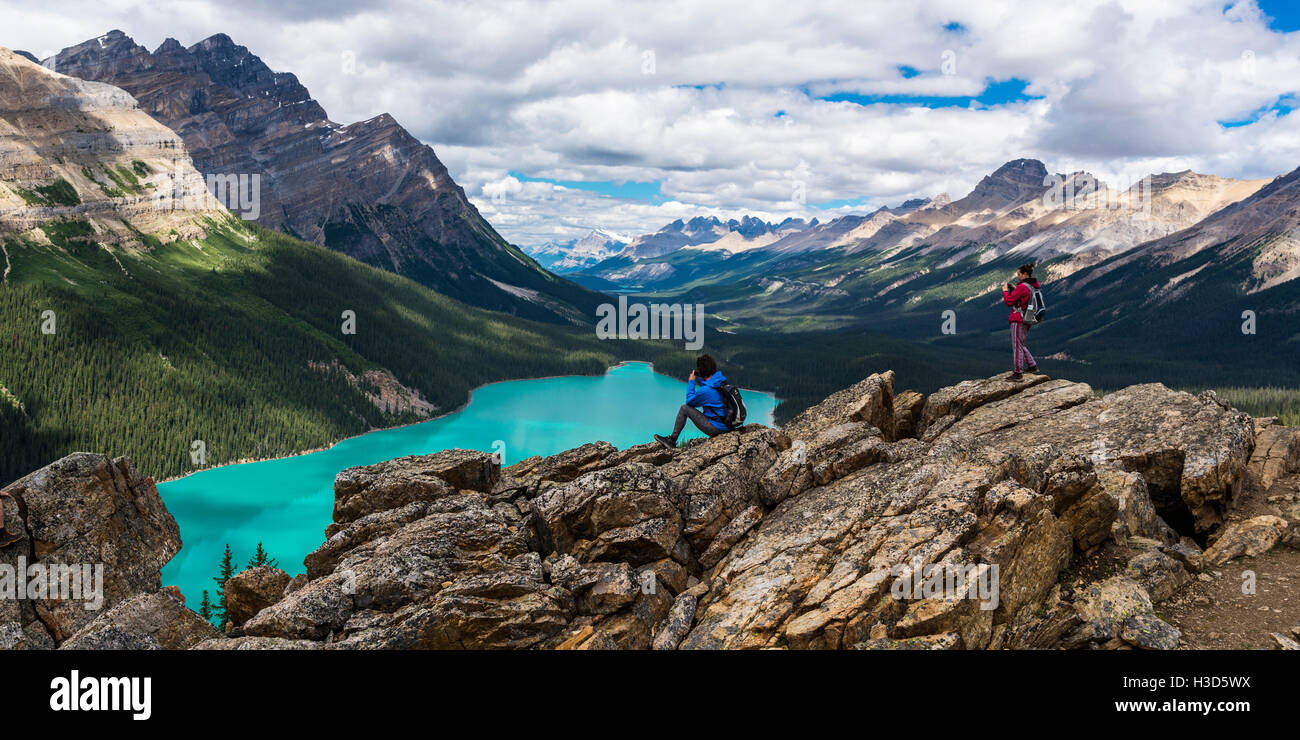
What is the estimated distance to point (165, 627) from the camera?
65.0 feet

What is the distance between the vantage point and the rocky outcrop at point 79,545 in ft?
73.0

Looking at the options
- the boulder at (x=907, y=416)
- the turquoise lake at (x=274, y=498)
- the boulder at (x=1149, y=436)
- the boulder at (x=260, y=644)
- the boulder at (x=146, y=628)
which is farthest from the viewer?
the turquoise lake at (x=274, y=498)

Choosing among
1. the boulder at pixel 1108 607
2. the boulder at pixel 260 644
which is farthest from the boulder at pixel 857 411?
the boulder at pixel 260 644

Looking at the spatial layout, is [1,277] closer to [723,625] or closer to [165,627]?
[165,627]

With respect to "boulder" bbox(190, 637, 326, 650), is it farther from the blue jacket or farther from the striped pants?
the striped pants

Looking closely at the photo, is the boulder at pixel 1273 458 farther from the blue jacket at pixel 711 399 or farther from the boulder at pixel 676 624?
the boulder at pixel 676 624

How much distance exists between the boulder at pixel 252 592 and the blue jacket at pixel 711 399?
15580mm

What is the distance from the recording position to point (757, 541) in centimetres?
2127

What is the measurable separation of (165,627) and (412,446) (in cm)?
17647

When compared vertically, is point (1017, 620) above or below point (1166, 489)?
below

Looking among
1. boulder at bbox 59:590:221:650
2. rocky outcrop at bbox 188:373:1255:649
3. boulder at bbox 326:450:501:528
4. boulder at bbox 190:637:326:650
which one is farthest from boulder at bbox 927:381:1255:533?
boulder at bbox 59:590:221:650

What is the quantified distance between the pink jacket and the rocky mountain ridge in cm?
568
